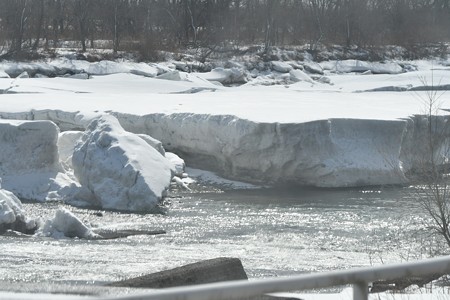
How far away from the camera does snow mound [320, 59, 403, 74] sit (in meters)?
41.8

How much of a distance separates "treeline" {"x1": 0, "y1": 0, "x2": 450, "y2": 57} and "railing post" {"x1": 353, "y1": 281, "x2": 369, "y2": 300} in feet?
120

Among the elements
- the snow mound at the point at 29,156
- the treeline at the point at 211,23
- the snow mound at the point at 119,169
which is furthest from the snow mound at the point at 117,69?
the snow mound at the point at 119,169

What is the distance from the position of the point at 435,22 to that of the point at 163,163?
139 feet

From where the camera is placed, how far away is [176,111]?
62.8ft

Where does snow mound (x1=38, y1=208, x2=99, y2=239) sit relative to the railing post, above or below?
below

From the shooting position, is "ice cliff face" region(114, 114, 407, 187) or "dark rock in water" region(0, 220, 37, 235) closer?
"dark rock in water" region(0, 220, 37, 235)

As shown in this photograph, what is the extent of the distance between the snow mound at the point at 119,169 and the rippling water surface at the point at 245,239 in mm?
433

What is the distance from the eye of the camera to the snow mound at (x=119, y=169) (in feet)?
48.9

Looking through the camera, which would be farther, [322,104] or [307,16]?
[307,16]

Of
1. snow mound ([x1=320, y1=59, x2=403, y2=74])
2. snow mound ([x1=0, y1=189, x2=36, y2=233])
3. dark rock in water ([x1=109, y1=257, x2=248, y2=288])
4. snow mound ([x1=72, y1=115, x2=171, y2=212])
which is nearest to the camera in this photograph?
dark rock in water ([x1=109, y1=257, x2=248, y2=288])

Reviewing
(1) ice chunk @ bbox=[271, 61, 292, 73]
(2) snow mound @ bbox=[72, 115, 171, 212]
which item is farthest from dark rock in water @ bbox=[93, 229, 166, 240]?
(1) ice chunk @ bbox=[271, 61, 292, 73]

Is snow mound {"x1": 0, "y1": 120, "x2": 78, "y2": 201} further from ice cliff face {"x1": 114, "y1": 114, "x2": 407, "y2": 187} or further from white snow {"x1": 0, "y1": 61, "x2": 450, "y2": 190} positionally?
ice cliff face {"x1": 114, "y1": 114, "x2": 407, "y2": 187}

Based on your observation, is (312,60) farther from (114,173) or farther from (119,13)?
(114,173)

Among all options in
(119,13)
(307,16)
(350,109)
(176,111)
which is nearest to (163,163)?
(176,111)
